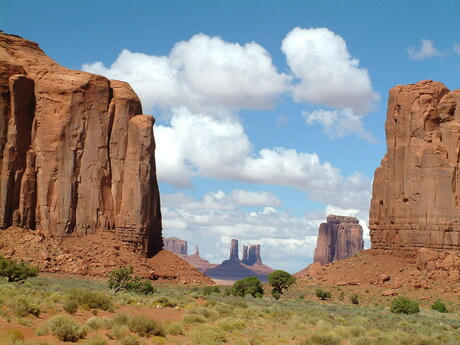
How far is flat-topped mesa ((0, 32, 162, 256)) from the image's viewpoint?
7194 cm

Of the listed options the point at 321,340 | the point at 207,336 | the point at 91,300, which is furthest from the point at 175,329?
the point at 321,340

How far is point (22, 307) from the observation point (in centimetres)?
2539

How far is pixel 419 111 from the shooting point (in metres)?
72.3

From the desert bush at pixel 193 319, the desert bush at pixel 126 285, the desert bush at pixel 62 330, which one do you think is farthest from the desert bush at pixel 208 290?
the desert bush at pixel 62 330

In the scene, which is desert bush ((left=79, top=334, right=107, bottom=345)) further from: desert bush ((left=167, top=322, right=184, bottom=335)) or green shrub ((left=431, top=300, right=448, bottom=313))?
green shrub ((left=431, top=300, right=448, bottom=313))

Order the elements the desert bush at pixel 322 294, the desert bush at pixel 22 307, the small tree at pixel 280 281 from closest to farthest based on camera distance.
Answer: the desert bush at pixel 22 307 → the desert bush at pixel 322 294 → the small tree at pixel 280 281

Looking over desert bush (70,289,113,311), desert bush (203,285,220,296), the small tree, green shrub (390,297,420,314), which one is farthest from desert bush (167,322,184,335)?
the small tree

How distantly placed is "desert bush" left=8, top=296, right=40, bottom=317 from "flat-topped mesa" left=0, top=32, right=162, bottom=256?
1800 inches

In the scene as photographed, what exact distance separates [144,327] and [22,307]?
14.2 ft

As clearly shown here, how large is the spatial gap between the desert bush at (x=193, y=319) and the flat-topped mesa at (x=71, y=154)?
137 ft

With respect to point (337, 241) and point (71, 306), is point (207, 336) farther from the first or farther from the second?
point (337, 241)

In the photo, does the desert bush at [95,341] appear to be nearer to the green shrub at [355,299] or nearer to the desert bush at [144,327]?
the desert bush at [144,327]

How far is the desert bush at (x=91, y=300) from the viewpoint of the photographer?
30.9m

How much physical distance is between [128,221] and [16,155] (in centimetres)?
1289
